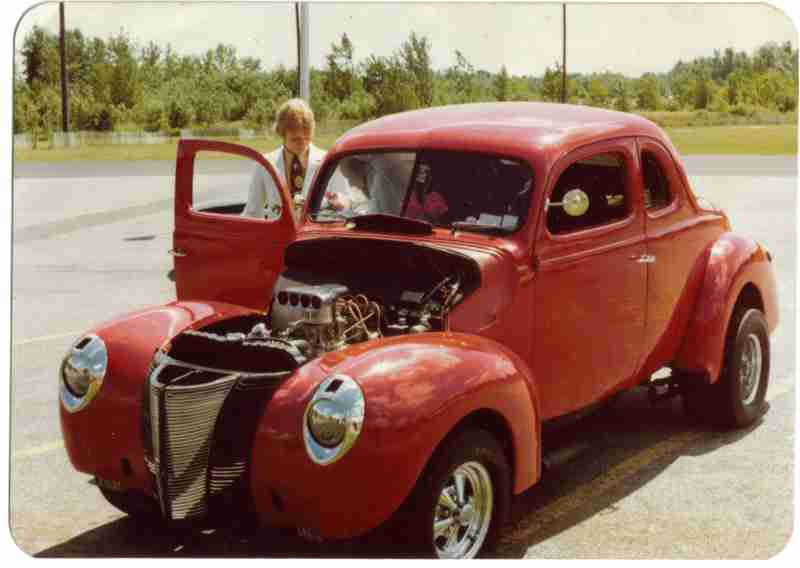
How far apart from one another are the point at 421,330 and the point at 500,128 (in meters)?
1.34

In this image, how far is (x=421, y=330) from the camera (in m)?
5.09

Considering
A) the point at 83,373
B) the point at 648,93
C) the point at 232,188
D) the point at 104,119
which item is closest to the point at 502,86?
the point at 648,93

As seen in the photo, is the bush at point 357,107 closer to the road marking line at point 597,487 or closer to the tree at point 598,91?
the tree at point 598,91

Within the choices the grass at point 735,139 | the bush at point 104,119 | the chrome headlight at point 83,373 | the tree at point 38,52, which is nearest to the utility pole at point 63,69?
the tree at point 38,52

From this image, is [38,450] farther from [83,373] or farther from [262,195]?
[262,195]

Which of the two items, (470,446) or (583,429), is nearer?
(470,446)

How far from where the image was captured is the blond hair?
23.8ft

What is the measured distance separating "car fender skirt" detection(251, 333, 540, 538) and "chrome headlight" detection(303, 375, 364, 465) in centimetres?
3

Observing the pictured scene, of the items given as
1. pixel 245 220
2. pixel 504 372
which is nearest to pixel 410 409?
pixel 504 372

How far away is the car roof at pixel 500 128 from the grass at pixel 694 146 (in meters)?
2.09
